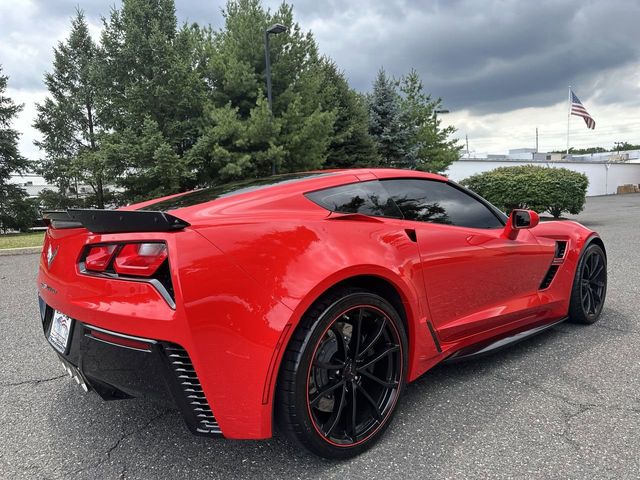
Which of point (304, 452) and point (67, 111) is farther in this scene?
point (67, 111)

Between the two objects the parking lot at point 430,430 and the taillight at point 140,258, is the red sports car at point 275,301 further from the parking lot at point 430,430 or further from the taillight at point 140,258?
the parking lot at point 430,430

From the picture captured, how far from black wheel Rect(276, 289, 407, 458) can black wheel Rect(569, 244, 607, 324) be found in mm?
2120

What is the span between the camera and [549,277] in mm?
3373

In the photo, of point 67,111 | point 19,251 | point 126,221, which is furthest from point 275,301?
point 67,111

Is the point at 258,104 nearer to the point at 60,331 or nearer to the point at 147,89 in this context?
the point at 147,89

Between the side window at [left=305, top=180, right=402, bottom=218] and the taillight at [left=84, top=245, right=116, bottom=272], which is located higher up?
the side window at [left=305, top=180, right=402, bottom=218]

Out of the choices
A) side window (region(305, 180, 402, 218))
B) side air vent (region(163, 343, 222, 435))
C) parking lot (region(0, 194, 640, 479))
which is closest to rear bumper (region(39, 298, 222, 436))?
side air vent (region(163, 343, 222, 435))

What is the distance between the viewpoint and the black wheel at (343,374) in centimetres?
185

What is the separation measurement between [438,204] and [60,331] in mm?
2147

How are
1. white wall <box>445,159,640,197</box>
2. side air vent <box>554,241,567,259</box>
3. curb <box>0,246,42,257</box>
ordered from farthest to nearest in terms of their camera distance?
white wall <box>445,159,640,197</box> → curb <box>0,246,42,257</box> → side air vent <box>554,241,567,259</box>

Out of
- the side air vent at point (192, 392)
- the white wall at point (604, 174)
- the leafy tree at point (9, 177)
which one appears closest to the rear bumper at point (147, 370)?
the side air vent at point (192, 392)

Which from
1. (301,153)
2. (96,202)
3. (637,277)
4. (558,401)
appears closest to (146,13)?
(301,153)

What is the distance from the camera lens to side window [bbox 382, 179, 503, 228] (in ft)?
8.48

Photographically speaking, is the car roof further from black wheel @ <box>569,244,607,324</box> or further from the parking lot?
black wheel @ <box>569,244,607,324</box>
